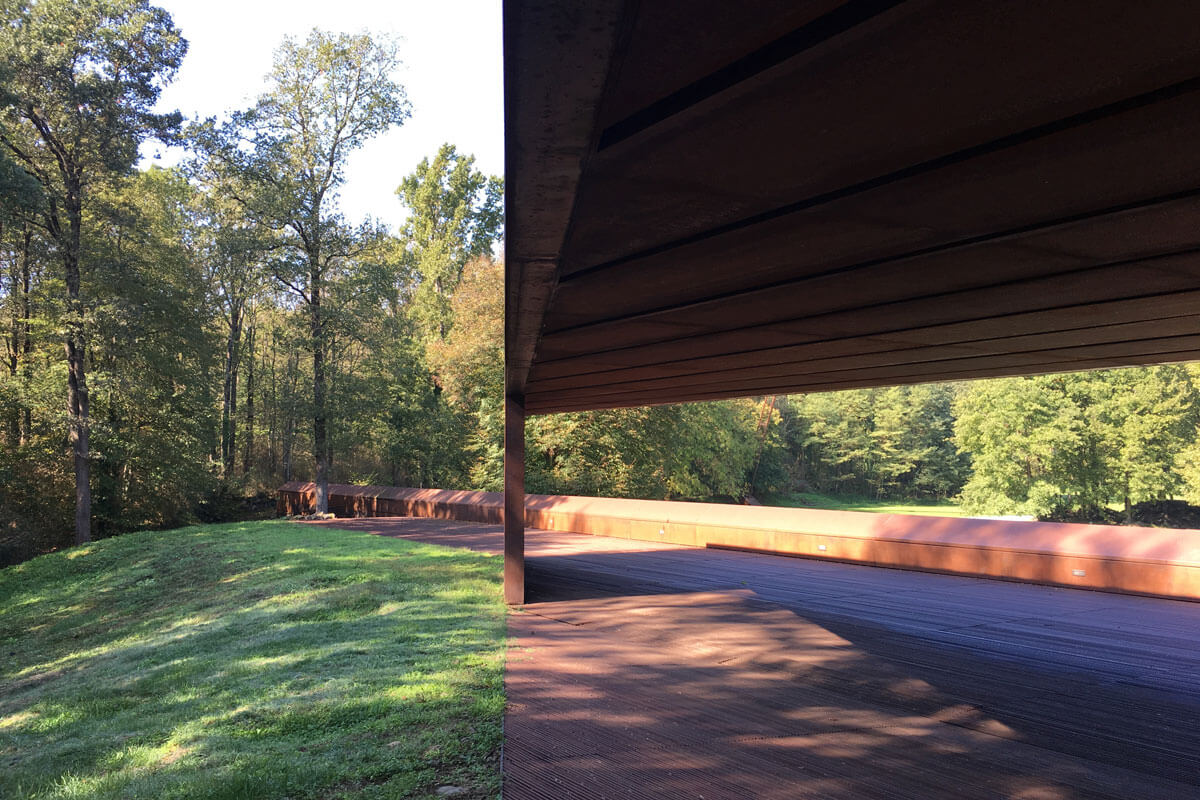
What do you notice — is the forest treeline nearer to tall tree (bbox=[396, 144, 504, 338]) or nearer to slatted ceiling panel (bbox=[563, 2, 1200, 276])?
tall tree (bbox=[396, 144, 504, 338])

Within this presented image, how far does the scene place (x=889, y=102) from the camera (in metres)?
2.61

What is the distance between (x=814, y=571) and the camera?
510 inches

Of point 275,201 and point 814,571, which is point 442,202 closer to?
point 275,201

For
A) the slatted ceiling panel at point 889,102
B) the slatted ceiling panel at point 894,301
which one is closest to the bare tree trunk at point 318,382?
the slatted ceiling panel at point 894,301

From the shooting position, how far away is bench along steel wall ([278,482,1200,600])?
34.2ft

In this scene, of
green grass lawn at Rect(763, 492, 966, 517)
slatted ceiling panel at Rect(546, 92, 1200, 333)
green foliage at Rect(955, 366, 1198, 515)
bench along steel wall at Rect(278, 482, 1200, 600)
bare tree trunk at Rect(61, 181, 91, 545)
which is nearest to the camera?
slatted ceiling panel at Rect(546, 92, 1200, 333)

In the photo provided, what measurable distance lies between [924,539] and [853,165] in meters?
11.3

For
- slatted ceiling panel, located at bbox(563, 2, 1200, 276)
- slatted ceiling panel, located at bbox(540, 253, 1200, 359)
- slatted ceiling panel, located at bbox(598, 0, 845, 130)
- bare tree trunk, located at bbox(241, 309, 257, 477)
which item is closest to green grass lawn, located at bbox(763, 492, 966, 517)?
bare tree trunk, located at bbox(241, 309, 257, 477)

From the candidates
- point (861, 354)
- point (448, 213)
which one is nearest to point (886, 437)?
point (448, 213)

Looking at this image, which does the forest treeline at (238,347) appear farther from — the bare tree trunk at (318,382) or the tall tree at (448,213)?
the tall tree at (448,213)

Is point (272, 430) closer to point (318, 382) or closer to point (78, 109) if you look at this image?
point (318, 382)

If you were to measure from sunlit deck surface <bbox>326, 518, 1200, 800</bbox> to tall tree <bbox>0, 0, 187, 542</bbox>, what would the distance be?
746 inches

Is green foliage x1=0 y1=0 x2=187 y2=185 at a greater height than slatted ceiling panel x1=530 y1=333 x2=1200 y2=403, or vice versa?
green foliage x1=0 y1=0 x2=187 y2=185

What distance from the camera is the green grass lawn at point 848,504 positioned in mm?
56556
